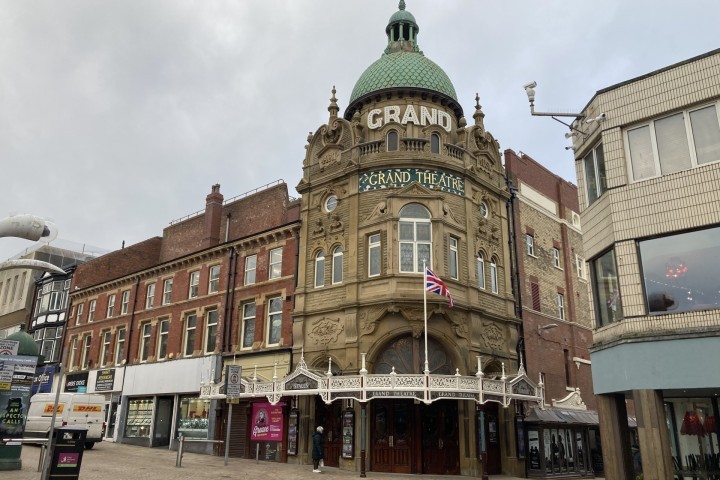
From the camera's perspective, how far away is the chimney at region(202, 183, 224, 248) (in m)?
37.2

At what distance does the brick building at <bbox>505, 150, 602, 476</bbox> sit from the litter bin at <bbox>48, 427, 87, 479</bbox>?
1821 centimetres

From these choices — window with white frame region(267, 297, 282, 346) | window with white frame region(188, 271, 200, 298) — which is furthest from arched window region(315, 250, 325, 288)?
window with white frame region(188, 271, 200, 298)

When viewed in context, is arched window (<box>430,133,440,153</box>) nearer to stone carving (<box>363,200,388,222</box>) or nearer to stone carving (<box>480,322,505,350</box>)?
stone carving (<box>363,200,388,222</box>)

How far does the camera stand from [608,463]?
1478 cm

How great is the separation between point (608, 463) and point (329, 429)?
12.8 m

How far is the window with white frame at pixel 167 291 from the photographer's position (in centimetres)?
3709

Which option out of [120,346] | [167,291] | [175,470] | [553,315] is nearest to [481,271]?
[553,315]

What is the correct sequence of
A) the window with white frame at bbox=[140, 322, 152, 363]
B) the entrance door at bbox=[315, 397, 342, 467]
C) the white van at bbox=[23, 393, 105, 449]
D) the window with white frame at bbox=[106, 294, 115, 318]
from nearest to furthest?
the entrance door at bbox=[315, 397, 342, 467]
the white van at bbox=[23, 393, 105, 449]
the window with white frame at bbox=[140, 322, 152, 363]
the window with white frame at bbox=[106, 294, 115, 318]

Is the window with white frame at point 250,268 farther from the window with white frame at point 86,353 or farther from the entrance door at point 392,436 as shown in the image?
the window with white frame at point 86,353

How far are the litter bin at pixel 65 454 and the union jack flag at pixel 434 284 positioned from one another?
42.0 feet

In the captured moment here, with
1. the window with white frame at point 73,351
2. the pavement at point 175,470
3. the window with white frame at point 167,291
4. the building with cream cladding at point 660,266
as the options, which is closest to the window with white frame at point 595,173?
the building with cream cladding at point 660,266

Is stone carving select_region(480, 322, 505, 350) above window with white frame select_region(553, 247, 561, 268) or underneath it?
underneath

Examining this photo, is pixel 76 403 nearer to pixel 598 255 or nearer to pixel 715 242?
pixel 598 255

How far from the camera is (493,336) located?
26484mm
